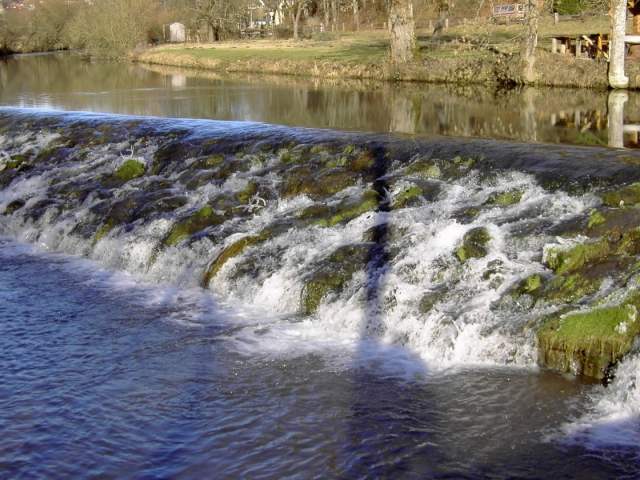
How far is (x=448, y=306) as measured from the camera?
9.84m

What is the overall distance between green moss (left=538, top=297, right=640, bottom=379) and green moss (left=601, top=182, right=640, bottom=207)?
2.61 metres

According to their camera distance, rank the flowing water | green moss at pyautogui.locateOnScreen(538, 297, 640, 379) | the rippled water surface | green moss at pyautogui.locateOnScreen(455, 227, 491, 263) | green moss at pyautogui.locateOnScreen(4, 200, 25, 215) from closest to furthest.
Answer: the rippled water surface → the flowing water → green moss at pyautogui.locateOnScreen(538, 297, 640, 379) → green moss at pyautogui.locateOnScreen(455, 227, 491, 263) → green moss at pyautogui.locateOnScreen(4, 200, 25, 215)

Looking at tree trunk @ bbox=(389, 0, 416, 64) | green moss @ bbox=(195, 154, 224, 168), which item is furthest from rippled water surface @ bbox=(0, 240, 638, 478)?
tree trunk @ bbox=(389, 0, 416, 64)

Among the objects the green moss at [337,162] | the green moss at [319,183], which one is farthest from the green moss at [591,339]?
the green moss at [337,162]

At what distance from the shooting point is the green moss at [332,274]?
10.8m

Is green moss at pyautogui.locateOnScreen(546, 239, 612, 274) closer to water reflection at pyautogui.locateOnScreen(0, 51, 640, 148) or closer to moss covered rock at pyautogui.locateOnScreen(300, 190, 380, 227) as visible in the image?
moss covered rock at pyautogui.locateOnScreen(300, 190, 380, 227)

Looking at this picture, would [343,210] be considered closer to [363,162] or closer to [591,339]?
[363,162]

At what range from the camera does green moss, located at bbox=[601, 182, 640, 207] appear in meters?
10.8

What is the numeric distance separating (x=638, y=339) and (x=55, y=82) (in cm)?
3939

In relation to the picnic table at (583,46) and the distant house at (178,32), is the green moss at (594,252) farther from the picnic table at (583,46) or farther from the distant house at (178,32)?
the distant house at (178,32)

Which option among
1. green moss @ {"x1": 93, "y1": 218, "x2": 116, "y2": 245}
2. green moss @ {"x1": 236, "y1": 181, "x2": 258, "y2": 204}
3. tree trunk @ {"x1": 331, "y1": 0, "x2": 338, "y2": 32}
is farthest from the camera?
tree trunk @ {"x1": 331, "y1": 0, "x2": 338, "y2": 32}

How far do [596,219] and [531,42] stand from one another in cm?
2121

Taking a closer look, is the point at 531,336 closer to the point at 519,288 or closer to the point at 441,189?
the point at 519,288

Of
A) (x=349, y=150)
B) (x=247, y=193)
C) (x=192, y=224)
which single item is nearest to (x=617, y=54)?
(x=349, y=150)
